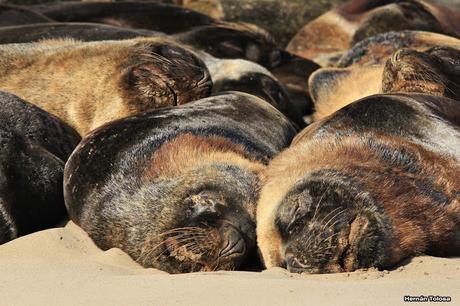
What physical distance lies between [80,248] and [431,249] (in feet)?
5.94

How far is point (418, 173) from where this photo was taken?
18.0 ft

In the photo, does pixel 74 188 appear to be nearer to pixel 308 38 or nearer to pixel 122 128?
pixel 122 128

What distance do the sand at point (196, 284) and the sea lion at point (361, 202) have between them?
4.1 inches

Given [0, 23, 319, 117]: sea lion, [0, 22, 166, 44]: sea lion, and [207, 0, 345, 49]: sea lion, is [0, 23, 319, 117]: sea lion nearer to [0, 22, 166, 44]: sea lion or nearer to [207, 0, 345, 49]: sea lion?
[0, 22, 166, 44]: sea lion

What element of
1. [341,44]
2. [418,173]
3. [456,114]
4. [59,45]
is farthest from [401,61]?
[341,44]

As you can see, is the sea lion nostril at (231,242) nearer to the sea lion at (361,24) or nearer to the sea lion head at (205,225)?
the sea lion head at (205,225)

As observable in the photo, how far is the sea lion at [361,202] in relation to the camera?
5.12m

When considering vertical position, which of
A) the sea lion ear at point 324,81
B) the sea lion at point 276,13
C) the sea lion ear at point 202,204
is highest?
the sea lion ear at point 202,204

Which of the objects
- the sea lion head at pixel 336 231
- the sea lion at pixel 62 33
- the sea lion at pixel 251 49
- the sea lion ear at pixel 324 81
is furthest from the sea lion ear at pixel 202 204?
the sea lion at pixel 251 49

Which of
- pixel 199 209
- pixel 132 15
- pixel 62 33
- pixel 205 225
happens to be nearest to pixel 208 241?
pixel 205 225

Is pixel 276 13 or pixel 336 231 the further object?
pixel 276 13

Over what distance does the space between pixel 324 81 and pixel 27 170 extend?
119 inches

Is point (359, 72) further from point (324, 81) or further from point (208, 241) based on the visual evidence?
point (208, 241)

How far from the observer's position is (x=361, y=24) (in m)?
11.4
